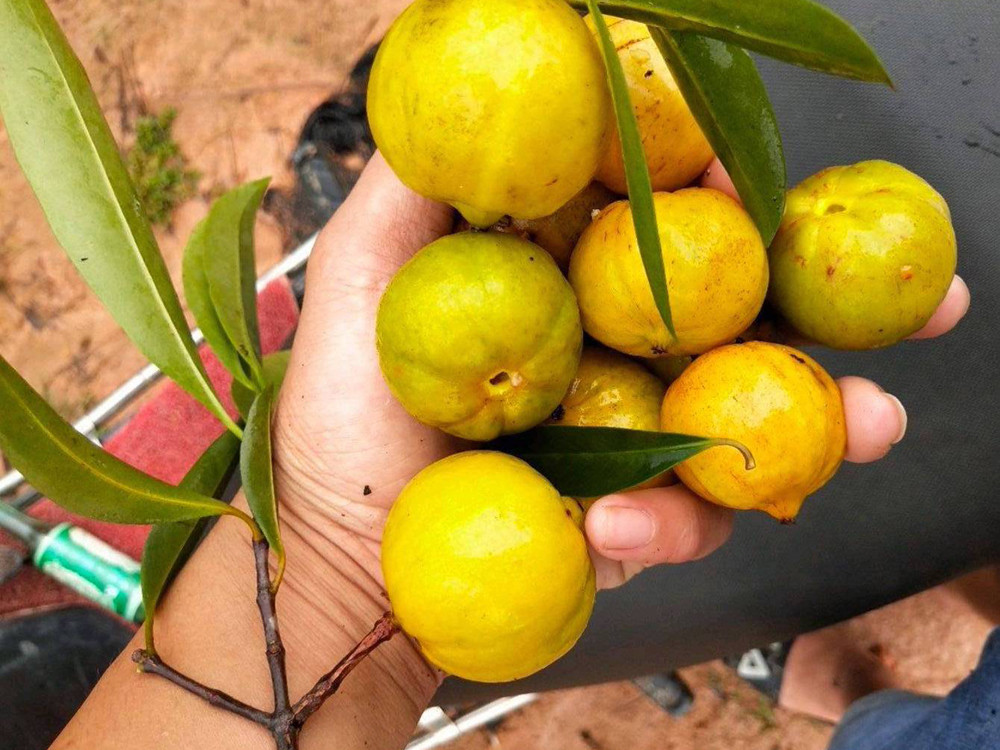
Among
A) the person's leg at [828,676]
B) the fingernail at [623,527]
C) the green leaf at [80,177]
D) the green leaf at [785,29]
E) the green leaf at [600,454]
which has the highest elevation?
the green leaf at [80,177]

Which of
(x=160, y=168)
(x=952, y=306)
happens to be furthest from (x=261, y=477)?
(x=160, y=168)

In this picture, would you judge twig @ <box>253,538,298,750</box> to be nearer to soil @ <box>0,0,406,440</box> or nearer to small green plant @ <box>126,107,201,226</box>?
soil @ <box>0,0,406,440</box>

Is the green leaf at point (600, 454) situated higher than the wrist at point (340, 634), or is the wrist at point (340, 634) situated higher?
the green leaf at point (600, 454)

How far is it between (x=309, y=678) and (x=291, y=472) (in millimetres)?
313

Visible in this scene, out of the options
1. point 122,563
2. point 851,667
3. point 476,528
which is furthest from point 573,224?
point 851,667

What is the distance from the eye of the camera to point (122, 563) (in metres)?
2.07

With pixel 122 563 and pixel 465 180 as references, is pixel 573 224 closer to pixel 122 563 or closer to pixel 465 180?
pixel 465 180

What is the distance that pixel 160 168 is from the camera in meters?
2.60

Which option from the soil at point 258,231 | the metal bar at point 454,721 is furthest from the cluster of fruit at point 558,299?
the soil at point 258,231

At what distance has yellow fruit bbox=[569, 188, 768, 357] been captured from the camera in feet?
2.94

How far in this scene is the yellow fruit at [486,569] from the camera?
32.8 inches

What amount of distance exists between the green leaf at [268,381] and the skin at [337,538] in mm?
68

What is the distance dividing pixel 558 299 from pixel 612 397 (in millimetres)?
190

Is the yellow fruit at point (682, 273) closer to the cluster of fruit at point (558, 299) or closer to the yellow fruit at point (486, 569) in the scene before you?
the cluster of fruit at point (558, 299)
